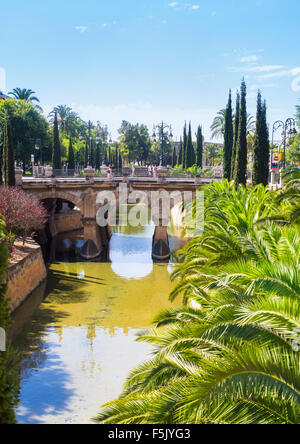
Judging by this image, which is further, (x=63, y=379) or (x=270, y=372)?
(x=63, y=379)

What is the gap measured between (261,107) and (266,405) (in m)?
30.0

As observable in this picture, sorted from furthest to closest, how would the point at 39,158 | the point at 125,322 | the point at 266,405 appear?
the point at 39,158 < the point at 125,322 < the point at 266,405

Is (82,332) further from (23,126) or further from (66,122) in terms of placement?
(66,122)

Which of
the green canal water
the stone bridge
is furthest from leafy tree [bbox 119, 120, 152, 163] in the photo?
the green canal water

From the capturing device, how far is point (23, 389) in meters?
15.8

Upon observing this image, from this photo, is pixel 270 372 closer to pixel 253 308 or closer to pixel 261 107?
pixel 253 308

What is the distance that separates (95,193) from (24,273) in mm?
15012

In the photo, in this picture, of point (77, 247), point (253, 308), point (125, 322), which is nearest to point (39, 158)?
point (77, 247)

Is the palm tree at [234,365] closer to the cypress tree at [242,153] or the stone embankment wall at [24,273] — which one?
the stone embankment wall at [24,273]

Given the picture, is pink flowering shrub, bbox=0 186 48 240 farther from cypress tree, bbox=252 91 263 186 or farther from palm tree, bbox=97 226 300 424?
palm tree, bbox=97 226 300 424

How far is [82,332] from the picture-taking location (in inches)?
853
